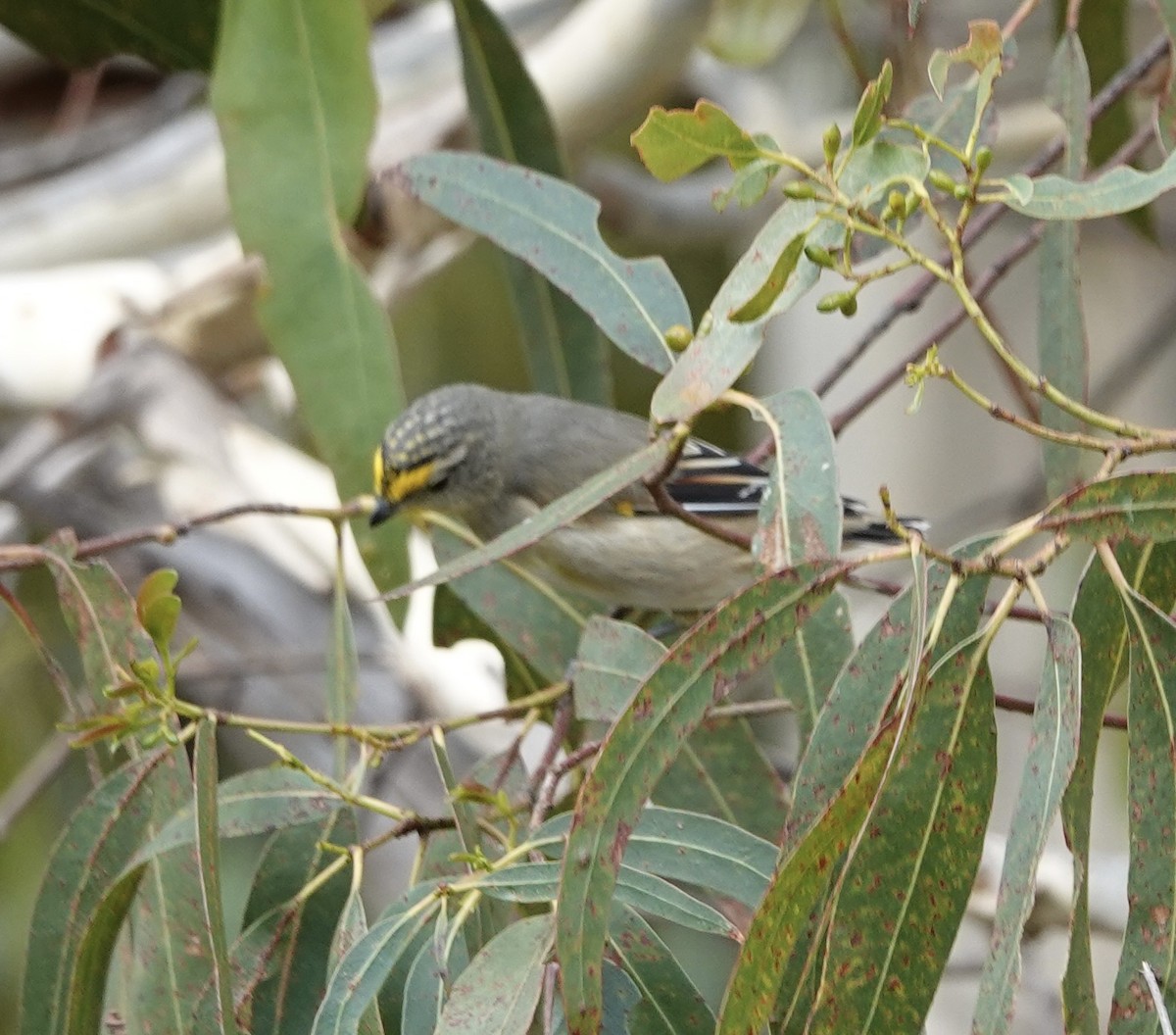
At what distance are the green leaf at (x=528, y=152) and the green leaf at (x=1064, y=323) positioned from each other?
2.32ft

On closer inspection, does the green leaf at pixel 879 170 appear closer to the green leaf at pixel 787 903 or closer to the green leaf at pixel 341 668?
the green leaf at pixel 787 903

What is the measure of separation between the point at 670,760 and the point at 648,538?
112 cm

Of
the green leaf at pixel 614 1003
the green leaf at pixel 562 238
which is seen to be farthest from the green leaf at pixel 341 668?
the green leaf at pixel 614 1003

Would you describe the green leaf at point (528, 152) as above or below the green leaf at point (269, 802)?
above

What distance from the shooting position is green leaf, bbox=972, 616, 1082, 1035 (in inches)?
33.0

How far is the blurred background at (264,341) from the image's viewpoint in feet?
8.20

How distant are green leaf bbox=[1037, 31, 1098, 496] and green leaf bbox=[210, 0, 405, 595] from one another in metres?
0.72

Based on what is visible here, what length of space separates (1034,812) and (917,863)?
0.09 meters

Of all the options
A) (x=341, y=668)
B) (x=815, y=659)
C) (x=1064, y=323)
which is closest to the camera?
(x=815, y=659)

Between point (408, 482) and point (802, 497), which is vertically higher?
point (802, 497)

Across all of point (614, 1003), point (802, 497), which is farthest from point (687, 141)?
point (614, 1003)

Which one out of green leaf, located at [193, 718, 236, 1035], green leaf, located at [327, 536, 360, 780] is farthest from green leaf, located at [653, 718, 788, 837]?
green leaf, located at [193, 718, 236, 1035]

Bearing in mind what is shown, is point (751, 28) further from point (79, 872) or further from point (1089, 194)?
point (79, 872)

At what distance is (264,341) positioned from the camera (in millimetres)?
3096
